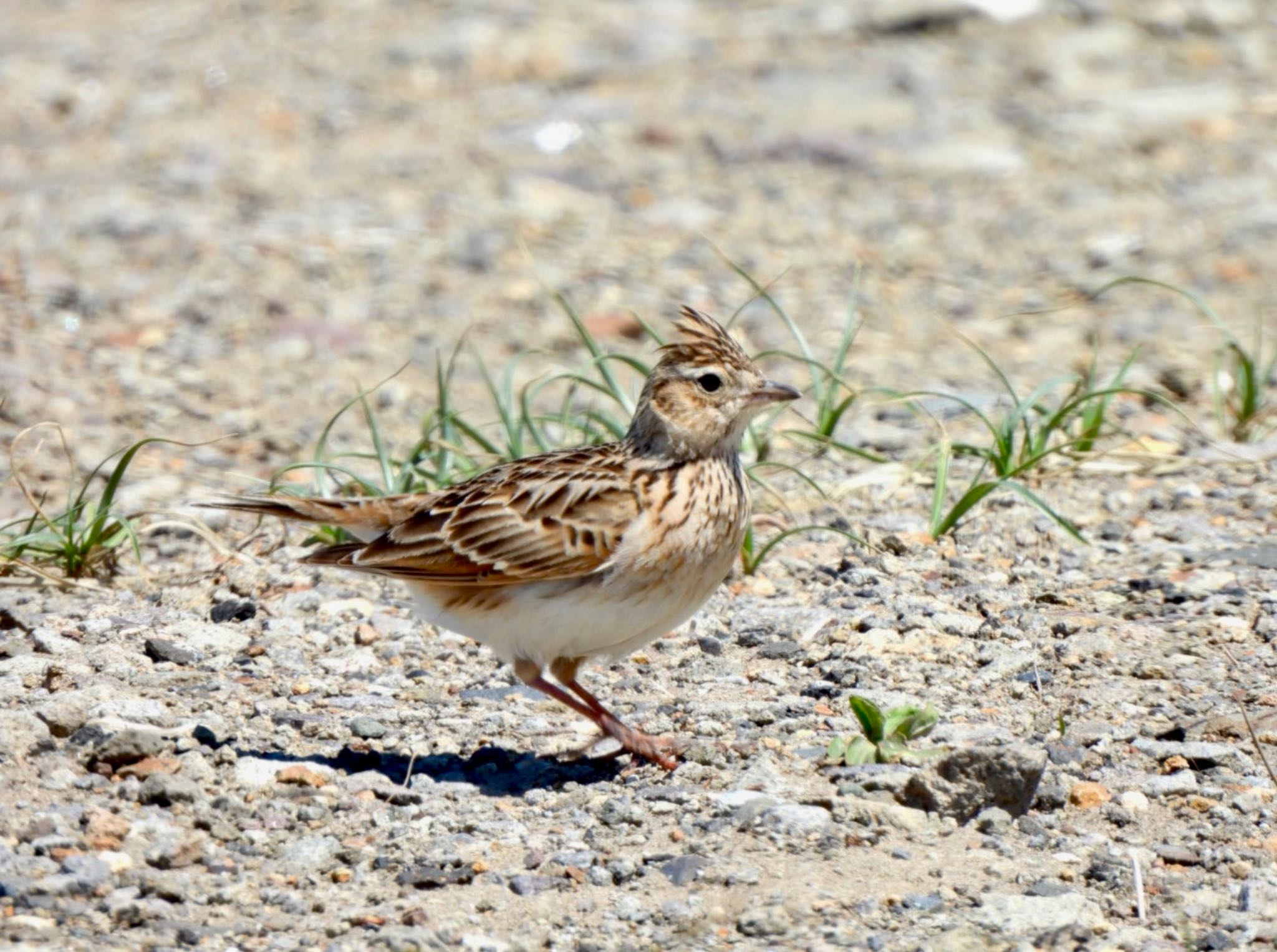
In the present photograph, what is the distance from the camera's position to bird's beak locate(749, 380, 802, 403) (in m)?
5.67

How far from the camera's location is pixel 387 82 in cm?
1284

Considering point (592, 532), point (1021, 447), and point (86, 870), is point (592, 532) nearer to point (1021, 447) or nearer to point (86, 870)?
point (86, 870)

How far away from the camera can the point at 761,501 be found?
24.3ft

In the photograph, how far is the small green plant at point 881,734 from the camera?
16.6 feet

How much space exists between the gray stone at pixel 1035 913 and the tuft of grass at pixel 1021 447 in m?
2.18

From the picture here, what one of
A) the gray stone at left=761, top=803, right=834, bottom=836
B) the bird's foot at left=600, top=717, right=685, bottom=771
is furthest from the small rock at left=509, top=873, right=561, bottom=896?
the bird's foot at left=600, top=717, right=685, bottom=771

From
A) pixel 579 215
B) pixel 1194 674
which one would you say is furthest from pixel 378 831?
pixel 579 215

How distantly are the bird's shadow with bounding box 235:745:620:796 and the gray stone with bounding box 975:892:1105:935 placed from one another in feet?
4.21

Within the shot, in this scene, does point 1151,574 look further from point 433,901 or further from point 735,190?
point 735,190

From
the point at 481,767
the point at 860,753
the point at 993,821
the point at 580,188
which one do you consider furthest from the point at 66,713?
the point at 580,188

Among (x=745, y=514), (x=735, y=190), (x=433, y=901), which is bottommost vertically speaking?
(x=433, y=901)

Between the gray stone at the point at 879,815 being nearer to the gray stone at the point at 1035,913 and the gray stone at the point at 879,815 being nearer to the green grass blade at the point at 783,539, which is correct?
the gray stone at the point at 1035,913

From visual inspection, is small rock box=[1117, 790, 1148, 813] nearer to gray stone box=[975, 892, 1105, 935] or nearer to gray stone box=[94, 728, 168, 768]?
gray stone box=[975, 892, 1105, 935]

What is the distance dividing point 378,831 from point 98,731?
35.5 inches
